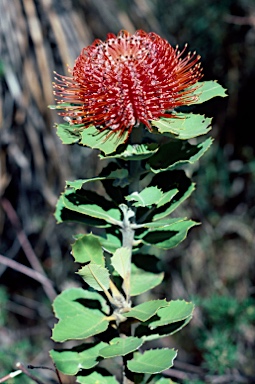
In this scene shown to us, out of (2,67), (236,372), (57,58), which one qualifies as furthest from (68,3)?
(236,372)

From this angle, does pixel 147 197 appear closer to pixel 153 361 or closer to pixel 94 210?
pixel 94 210

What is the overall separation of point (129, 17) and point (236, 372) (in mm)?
1126

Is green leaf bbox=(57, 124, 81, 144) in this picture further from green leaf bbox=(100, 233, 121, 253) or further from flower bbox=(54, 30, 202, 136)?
green leaf bbox=(100, 233, 121, 253)

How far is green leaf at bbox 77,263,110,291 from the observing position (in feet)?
1.73

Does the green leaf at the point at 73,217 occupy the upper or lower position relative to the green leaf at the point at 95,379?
upper

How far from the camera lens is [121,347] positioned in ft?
1.81

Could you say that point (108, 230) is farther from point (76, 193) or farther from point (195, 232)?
point (195, 232)

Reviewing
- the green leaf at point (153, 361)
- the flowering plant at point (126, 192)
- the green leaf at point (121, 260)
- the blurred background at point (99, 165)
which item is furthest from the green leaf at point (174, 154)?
the blurred background at point (99, 165)

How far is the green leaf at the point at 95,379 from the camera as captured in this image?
0.58 metres

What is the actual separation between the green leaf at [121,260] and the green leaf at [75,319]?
70 millimetres

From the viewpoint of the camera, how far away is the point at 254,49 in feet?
5.74

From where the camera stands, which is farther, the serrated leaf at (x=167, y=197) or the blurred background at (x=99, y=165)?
the blurred background at (x=99, y=165)

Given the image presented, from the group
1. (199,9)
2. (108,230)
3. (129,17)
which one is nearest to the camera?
(108,230)

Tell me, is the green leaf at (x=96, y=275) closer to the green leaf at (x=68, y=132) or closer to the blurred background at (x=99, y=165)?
the green leaf at (x=68, y=132)
